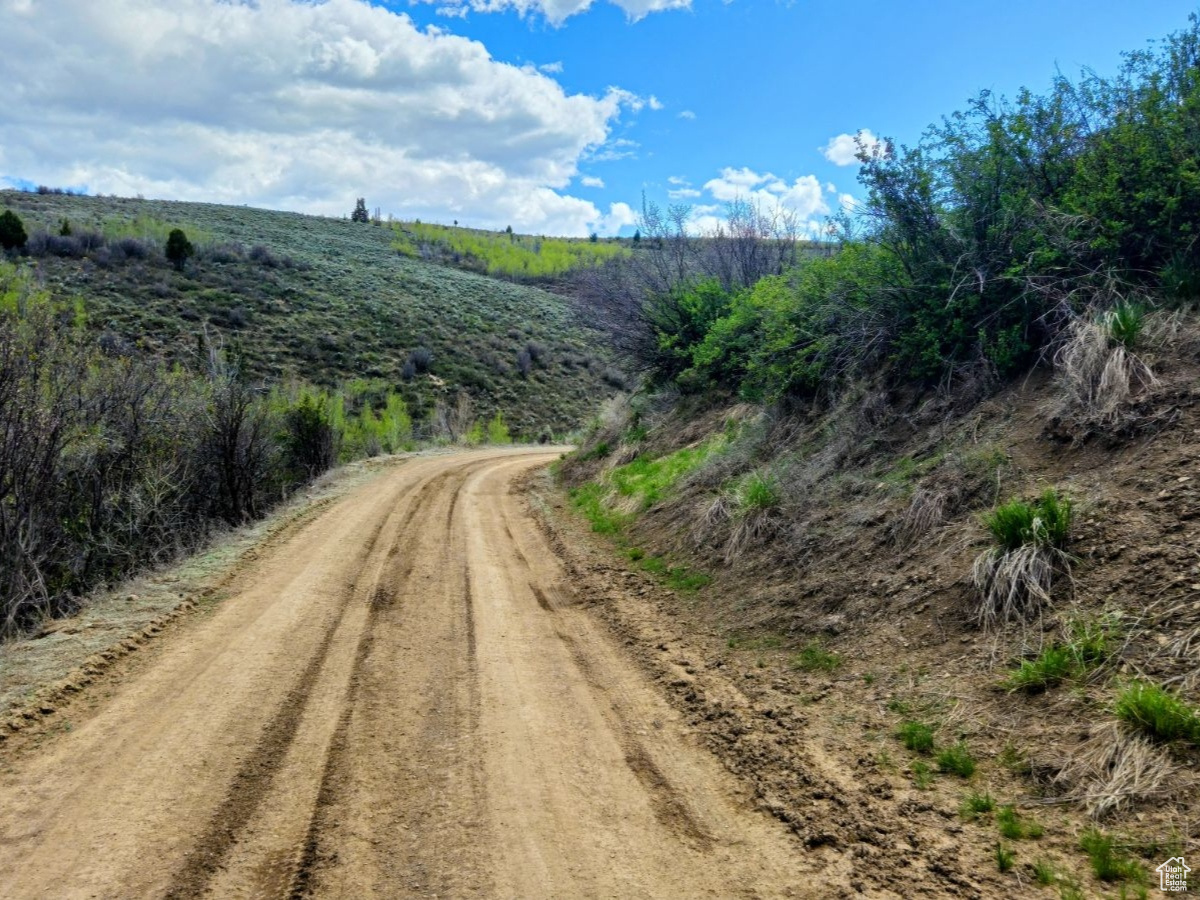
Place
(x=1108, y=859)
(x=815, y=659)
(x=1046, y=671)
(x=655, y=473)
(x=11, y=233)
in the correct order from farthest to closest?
(x=11, y=233) → (x=655, y=473) → (x=815, y=659) → (x=1046, y=671) → (x=1108, y=859)

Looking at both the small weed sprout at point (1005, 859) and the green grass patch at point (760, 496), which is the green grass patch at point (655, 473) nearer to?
the green grass patch at point (760, 496)

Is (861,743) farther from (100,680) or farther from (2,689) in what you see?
(2,689)

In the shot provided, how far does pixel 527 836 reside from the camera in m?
3.79

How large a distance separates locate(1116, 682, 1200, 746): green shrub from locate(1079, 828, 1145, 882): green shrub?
0.62 m

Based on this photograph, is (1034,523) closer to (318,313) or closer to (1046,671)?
(1046,671)

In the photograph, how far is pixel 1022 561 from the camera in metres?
4.99

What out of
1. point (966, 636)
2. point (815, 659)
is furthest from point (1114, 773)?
point (815, 659)

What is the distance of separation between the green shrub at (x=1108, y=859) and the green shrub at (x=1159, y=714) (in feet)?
2.03

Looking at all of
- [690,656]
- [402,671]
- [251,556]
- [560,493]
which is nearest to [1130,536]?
[690,656]

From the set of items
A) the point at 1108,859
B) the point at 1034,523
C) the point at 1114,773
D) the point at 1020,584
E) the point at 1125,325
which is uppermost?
the point at 1125,325

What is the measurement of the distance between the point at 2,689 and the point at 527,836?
455 cm

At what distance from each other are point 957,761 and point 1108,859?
0.94 meters

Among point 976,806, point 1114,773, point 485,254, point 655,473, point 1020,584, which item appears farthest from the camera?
point 485,254

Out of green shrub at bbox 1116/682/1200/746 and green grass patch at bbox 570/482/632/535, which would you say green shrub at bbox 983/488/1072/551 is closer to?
green shrub at bbox 1116/682/1200/746
